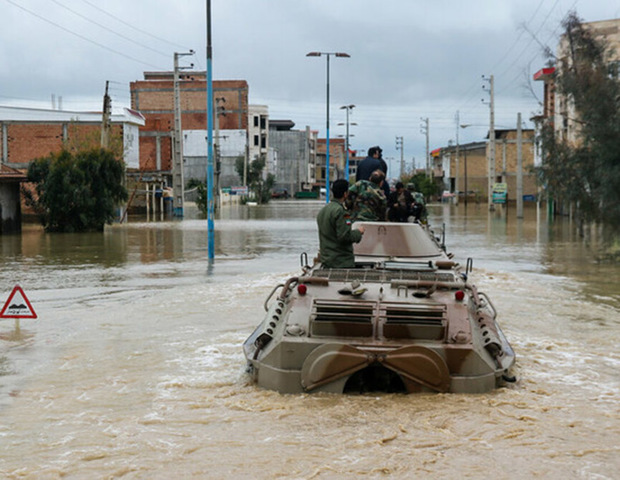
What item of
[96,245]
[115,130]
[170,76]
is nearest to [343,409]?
[96,245]

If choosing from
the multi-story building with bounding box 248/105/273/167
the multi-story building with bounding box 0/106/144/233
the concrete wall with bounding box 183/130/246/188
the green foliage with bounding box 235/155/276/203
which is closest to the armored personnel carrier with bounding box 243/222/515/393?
the multi-story building with bounding box 0/106/144/233

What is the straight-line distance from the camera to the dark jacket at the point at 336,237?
10363 mm

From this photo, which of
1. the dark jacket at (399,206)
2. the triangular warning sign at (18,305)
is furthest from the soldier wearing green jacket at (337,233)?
the dark jacket at (399,206)

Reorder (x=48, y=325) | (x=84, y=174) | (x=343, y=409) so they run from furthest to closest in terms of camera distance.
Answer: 1. (x=84, y=174)
2. (x=48, y=325)
3. (x=343, y=409)

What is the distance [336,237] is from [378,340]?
7.48ft

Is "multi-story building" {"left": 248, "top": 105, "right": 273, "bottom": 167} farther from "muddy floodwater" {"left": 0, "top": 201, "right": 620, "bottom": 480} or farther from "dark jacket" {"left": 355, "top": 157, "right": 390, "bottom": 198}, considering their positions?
"muddy floodwater" {"left": 0, "top": 201, "right": 620, "bottom": 480}

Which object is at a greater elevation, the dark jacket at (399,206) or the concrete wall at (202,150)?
the concrete wall at (202,150)

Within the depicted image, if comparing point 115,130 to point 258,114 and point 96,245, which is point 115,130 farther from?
point 258,114

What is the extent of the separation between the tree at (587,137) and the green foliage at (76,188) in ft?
62.1

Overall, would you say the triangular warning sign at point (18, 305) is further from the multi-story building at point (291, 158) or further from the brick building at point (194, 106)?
the multi-story building at point (291, 158)

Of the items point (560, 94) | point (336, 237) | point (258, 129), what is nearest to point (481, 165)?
point (258, 129)

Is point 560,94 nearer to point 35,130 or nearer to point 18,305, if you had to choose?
point 18,305

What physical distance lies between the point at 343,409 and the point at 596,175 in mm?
17001

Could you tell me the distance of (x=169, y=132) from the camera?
70562 mm
